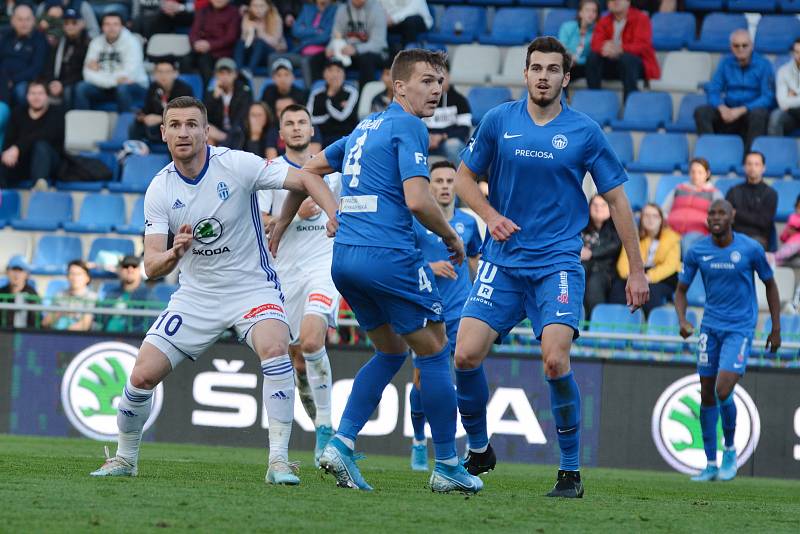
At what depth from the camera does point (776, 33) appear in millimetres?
18719

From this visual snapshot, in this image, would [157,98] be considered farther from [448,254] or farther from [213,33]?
[448,254]

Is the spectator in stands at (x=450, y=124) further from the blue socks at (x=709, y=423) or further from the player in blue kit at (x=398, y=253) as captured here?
the player in blue kit at (x=398, y=253)

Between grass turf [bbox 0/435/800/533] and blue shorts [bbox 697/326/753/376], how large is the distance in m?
2.17

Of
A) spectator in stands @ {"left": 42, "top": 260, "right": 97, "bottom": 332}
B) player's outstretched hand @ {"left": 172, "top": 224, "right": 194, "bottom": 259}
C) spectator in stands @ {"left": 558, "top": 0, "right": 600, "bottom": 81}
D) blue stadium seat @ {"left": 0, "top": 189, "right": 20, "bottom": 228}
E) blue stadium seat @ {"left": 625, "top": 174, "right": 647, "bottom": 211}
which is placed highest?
spectator in stands @ {"left": 558, "top": 0, "right": 600, "bottom": 81}

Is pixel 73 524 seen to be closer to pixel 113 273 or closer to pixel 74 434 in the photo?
pixel 74 434

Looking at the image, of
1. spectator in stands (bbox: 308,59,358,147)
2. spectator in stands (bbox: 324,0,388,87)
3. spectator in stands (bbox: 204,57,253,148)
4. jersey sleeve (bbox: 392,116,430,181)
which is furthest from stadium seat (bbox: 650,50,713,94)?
jersey sleeve (bbox: 392,116,430,181)

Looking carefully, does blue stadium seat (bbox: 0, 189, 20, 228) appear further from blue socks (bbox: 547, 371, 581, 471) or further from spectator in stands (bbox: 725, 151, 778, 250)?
blue socks (bbox: 547, 371, 581, 471)

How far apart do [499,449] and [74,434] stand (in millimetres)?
4399

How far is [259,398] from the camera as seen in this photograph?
13.6 m

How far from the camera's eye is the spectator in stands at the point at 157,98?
18188mm

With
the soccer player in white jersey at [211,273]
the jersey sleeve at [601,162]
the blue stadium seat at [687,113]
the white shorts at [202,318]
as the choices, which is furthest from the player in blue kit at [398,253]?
the blue stadium seat at [687,113]

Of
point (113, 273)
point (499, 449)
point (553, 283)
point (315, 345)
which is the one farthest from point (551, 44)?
Answer: point (113, 273)

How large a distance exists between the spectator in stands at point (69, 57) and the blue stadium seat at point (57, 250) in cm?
321

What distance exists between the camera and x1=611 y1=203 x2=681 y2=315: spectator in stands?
48.5 feet
